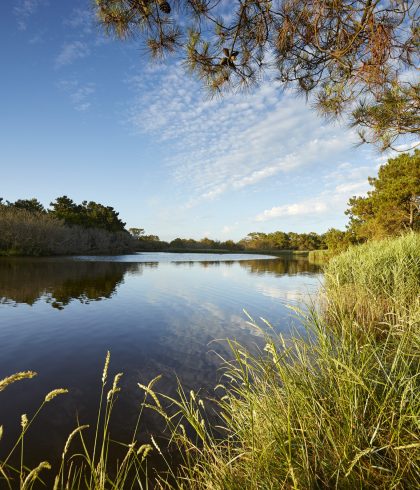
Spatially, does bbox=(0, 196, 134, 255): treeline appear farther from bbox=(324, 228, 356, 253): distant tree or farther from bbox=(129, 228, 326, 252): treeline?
bbox=(324, 228, 356, 253): distant tree

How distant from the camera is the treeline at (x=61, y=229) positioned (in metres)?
39.4

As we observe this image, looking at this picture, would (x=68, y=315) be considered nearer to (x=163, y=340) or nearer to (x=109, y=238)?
(x=163, y=340)

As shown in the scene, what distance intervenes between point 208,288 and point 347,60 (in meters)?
14.0

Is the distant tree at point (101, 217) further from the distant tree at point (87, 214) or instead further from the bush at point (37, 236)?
the bush at point (37, 236)

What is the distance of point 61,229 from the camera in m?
46.1

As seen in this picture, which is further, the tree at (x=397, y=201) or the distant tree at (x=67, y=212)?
the distant tree at (x=67, y=212)

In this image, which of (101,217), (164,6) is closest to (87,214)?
(101,217)

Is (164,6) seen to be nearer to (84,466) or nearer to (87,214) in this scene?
(84,466)

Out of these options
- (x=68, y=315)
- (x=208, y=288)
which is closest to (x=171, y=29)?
(x=68, y=315)

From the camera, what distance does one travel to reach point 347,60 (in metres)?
4.59

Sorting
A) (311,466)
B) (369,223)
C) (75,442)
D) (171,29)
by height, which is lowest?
(75,442)

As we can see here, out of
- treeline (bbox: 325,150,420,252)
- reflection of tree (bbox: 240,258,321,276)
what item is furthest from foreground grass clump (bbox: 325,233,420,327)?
reflection of tree (bbox: 240,258,321,276)

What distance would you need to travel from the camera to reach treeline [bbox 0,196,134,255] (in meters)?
39.4

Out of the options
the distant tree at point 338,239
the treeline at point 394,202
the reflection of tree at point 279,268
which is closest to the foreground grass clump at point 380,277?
the treeline at point 394,202
